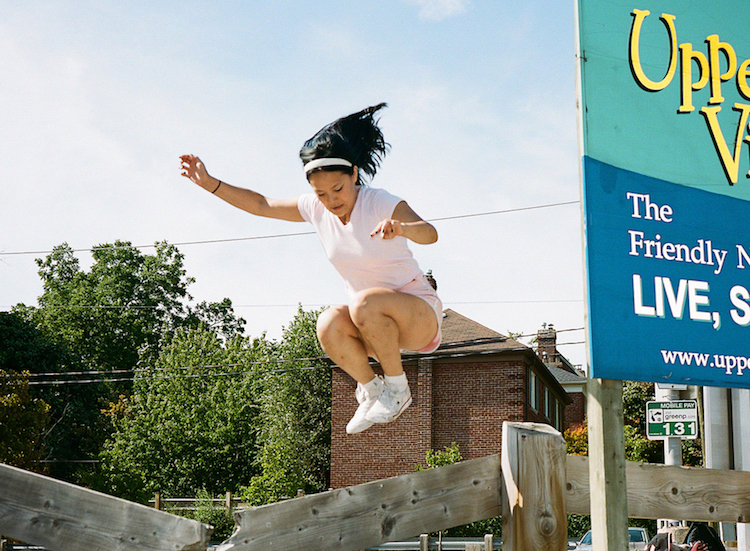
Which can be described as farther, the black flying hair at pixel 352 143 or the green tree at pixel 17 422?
the green tree at pixel 17 422

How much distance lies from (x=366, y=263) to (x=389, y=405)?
1.80 feet

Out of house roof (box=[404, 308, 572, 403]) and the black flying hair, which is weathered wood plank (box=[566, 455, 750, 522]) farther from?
house roof (box=[404, 308, 572, 403])

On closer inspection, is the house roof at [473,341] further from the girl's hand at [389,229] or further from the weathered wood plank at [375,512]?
the girl's hand at [389,229]

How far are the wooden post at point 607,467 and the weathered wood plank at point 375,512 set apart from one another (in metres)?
0.45

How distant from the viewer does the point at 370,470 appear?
28750 millimetres

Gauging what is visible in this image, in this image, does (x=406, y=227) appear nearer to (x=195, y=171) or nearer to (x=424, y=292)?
(x=424, y=292)

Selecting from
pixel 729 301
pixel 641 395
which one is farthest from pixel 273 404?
pixel 729 301

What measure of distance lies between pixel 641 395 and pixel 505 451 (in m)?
32.9

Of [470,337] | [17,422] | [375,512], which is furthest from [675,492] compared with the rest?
[470,337]

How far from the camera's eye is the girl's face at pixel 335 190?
9.05ft

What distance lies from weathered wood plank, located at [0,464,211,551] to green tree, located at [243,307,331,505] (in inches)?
1133

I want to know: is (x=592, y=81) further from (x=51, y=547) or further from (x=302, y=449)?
(x=302, y=449)

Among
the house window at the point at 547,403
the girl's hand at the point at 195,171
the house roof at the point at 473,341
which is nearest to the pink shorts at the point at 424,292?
the girl's hand at the point at 195,171

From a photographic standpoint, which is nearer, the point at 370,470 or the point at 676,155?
the point at 676,155
